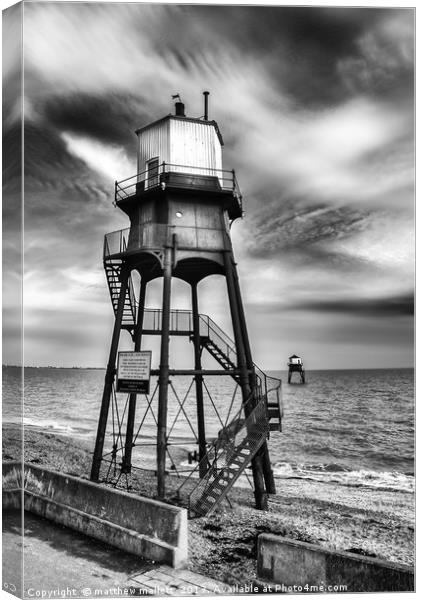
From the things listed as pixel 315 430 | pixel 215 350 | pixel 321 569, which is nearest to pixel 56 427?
pixel 315 430

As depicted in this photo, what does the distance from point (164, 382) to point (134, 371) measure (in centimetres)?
117

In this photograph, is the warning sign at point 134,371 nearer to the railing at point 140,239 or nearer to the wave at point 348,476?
the railing at point 140,239

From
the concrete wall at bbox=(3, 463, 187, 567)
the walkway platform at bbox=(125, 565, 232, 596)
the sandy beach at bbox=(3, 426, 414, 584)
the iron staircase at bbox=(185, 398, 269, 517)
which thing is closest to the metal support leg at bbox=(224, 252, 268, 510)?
the iron staircase at bbox=(185, 398, 269, 517)

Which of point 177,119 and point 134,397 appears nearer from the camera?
point 177,119

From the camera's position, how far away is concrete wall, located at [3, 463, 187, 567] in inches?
349

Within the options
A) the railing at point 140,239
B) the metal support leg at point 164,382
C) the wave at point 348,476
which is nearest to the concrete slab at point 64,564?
the metal support leg at point 164,382

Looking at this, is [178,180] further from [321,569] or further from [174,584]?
[321,569]

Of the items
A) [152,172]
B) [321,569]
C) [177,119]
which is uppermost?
[177,119]

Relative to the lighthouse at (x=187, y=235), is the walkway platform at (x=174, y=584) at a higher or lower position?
lower

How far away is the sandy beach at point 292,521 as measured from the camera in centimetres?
1014

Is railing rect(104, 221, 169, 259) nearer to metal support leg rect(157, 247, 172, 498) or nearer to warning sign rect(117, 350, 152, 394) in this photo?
metal support leg rect(157, 247, 172, 498)

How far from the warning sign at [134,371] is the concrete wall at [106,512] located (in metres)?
3.37

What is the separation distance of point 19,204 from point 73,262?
11.1m

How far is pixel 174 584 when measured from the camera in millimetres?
7988
